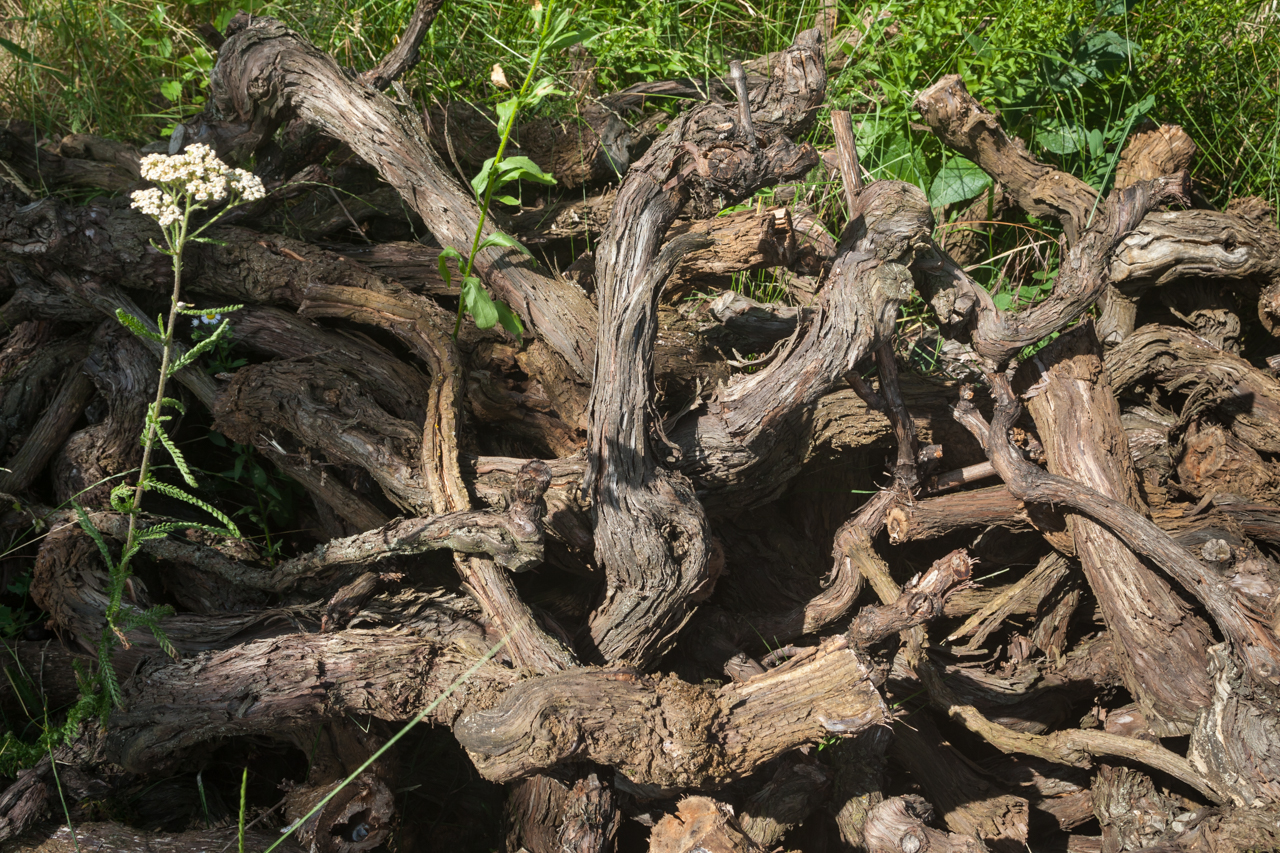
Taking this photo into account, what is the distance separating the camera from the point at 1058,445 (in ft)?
8.36

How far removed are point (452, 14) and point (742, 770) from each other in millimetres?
3046

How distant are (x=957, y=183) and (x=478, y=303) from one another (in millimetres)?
1968

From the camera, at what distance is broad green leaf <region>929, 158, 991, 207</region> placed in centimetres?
319

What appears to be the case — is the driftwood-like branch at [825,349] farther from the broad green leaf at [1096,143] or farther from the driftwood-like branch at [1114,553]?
the broad green leaf at [1096,143]

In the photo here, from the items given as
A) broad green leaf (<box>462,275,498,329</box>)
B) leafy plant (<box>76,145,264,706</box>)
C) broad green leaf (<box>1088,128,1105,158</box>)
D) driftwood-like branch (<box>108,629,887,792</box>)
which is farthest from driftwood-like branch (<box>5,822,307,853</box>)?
broad green leaf (<box>1088,128,1105,158</box>)

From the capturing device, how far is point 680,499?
224 centimetres

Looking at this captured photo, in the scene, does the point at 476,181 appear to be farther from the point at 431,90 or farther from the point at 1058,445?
the point at 1058,445

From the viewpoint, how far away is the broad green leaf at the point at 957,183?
3191 millimetres

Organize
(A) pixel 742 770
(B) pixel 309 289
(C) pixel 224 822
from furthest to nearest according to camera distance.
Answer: (B) pixel 309 289, (C) pixel 224 822, (A) pixel 742 770

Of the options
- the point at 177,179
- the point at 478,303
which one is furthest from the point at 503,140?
the point at 177,179

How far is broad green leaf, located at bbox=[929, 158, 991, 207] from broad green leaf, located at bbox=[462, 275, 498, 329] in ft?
5.90

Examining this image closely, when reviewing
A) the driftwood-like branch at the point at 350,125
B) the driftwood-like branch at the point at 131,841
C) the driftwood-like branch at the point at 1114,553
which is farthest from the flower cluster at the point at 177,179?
the driftwood-like branch at the point at 1114,553

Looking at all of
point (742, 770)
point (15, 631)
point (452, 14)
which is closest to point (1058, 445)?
point (742, 770)

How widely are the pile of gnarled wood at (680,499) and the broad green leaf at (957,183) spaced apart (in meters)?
0.19
